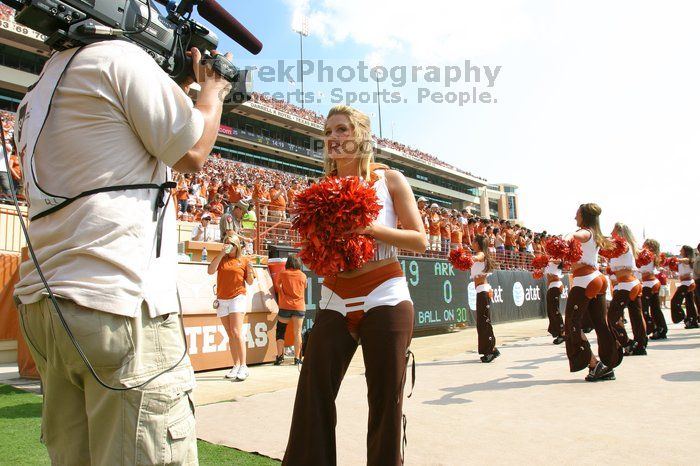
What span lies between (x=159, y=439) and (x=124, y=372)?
0.70 ft

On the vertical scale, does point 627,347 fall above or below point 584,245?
below

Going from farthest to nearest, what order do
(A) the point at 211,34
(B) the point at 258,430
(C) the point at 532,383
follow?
(C) the point at 532,383
(B) the point at 258,430
(A) the point at 211,34

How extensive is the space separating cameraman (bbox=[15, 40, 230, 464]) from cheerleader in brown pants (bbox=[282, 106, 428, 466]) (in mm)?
935

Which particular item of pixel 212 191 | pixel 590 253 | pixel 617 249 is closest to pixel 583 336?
pixel 590 253

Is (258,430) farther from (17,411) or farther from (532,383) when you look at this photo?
(532,383)

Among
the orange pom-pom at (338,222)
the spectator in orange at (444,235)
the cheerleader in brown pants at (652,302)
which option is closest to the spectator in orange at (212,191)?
the spectator in orange at (444,235)

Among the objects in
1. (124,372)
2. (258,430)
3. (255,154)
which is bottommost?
(258,430)

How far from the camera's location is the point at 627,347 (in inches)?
325

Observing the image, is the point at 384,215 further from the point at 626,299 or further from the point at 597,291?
the point at 626,299

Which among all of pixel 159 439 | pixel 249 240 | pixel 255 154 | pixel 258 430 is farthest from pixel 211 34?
pixel 255 154

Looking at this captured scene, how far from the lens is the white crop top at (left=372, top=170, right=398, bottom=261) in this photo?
264cm

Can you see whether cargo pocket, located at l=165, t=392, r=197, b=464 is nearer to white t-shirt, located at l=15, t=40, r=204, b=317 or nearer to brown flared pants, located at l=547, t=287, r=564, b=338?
white t-shirt, located at l=15, t=40, r=204, b=317

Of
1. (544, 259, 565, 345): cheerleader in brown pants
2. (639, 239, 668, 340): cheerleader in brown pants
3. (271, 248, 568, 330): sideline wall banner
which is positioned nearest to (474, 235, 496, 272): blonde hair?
(544, 259, 565, 345): cheerleader in brown pants

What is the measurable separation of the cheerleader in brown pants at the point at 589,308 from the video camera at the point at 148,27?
5.00 m
